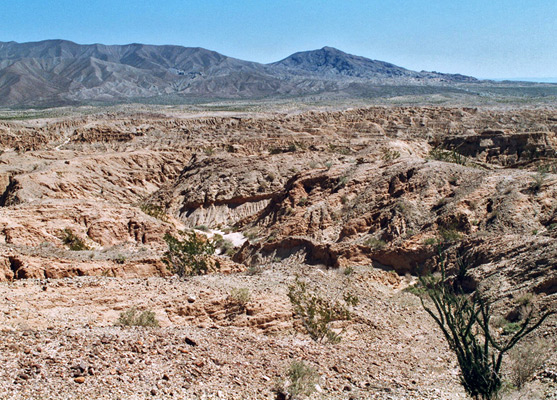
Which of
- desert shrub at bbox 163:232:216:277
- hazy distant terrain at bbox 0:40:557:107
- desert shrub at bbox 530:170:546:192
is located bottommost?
desert shrub at bbox 163:232:216:277

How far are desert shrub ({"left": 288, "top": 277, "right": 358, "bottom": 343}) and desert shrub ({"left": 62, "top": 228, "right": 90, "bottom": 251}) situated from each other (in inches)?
352

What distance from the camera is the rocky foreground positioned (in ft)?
22.9

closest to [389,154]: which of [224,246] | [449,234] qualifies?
→ [224,246]

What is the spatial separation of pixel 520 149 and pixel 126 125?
3943 cm

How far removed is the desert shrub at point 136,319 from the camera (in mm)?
8625

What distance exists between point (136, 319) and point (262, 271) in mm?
4719

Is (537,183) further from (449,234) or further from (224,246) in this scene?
(224,246)

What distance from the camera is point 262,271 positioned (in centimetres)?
1296

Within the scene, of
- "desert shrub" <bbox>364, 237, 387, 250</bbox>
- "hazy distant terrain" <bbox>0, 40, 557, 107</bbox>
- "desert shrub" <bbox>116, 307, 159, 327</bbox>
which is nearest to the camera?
"desert shrub" <bbox>116, 307, 159, 327</bbox>

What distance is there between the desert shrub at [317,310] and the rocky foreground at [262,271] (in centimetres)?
19

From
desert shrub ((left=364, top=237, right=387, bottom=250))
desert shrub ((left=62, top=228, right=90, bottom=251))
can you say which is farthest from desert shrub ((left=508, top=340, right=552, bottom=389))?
desert shrub ((left=62, top=228, right=90, bottom=251))

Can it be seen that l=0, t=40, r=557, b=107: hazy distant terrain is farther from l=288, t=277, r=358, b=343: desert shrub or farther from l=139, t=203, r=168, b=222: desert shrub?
l=288, t=277, r=358, b=343: desert shrub

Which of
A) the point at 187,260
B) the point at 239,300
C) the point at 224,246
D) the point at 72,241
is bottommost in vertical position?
the point at 224,246

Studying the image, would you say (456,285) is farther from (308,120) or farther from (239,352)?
(308,120)
